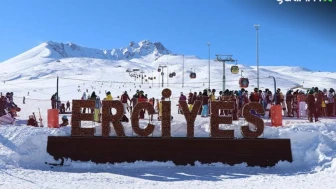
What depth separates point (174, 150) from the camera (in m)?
14.5

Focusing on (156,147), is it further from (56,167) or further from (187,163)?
(56,167)

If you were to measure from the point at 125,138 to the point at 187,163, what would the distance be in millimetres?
2306

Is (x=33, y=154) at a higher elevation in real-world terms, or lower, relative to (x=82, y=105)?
lower

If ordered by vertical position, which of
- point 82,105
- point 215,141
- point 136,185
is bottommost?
point 136,185

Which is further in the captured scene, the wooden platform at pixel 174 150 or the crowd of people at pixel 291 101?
the crowd of people at pixel 291 101

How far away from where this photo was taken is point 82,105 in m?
15.1

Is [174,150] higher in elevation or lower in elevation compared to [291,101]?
lower

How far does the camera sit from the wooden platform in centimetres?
1439

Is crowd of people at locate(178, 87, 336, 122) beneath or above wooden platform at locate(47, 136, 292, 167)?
above

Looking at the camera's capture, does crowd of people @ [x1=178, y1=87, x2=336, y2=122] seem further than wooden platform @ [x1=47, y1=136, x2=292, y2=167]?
Yes

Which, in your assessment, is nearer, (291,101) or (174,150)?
(174,150)

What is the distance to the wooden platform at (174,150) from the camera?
14.4 meters

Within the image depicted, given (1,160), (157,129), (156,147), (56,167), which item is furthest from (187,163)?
(1,160)

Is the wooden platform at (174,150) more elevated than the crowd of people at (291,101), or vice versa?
the crowd of people at (291,101)
